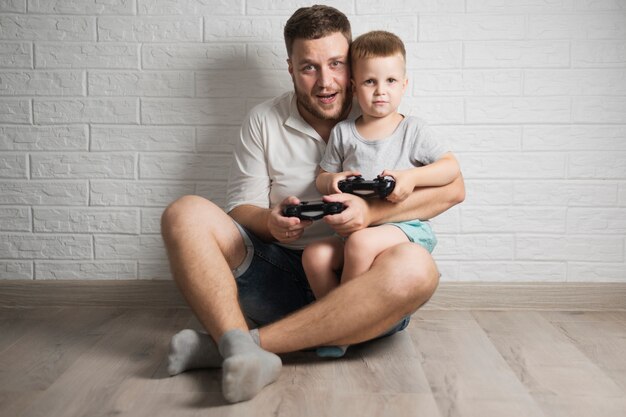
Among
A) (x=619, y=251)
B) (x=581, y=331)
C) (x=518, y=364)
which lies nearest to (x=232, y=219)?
(x=518, y=364)

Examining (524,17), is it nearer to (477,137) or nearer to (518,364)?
(477,137)

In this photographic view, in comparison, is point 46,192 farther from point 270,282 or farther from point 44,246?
point 270,282

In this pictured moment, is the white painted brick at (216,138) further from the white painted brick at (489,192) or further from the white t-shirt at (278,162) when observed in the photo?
the white painted brick at (489,192)

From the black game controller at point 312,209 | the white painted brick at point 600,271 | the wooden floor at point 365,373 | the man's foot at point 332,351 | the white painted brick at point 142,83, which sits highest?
Answer: the white painted brick at point 142,83

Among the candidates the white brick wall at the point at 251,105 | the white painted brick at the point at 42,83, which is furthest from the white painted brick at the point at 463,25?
the white painted brick at the point at 42,83

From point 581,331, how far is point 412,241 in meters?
0.70

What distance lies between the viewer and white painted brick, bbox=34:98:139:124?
245cm

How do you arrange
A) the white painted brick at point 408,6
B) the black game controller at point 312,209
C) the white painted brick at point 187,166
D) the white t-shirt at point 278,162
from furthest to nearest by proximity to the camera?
the white painted brick at point 187,166
the white painted brick at point 408,6
the white t-shirt at point 278,162
the black game controller at point 312,209

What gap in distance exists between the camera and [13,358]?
1918 mm

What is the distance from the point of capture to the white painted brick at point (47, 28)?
7.91 ft

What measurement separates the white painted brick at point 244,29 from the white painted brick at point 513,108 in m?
0.71

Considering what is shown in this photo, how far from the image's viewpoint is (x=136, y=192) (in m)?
2.48

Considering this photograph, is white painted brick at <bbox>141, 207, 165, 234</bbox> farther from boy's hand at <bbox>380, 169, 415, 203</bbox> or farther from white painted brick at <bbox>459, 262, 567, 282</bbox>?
white painted brick at <bbox>459, 262, 567, 282</bbox>

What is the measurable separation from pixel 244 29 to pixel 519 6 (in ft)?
3.09
